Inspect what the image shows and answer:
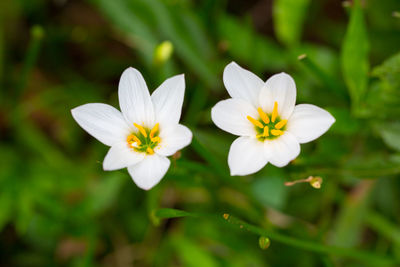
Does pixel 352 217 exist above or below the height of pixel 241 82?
below

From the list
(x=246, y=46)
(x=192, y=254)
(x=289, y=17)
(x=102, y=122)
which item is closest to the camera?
(x=102, y=122)

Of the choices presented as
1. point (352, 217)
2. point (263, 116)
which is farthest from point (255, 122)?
point (352, 217)

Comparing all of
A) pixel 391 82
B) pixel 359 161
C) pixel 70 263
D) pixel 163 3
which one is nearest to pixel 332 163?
pixel 359 161

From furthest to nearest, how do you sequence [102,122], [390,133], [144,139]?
[390,133] → [144,139] → [102,122]

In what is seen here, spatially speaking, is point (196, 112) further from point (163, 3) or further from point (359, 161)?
point (359, 161)

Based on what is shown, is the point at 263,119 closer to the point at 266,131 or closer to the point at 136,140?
the point at 266,131

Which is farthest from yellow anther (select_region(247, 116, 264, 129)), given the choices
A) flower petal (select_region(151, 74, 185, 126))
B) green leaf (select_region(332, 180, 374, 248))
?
green leaf (select_region(332, 180, 374, 248))

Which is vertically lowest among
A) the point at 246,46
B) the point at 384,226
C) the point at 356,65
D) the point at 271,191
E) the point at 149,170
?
the point at 384,226

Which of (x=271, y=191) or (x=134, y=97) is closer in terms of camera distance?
(x=134, y=97)
